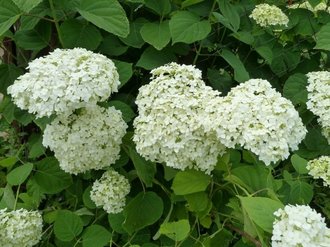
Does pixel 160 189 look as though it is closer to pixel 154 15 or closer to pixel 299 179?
pixel 299 179

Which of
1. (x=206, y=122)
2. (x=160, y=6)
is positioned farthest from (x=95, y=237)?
(x=160, y=6)

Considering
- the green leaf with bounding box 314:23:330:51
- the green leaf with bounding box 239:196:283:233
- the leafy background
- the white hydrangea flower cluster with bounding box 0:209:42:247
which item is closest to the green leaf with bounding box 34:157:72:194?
the leafy background

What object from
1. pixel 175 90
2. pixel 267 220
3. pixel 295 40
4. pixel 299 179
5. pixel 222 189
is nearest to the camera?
pixel 267 220

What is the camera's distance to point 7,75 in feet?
6.19

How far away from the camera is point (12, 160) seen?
1.82 metres

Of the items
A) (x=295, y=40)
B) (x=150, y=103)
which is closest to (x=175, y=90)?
(x=150, y=103)

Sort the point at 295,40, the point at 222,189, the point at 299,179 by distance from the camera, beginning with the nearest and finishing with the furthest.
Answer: the point at 222,189 → the point at 299,179 → the point at 295,40

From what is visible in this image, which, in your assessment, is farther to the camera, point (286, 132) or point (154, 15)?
point (154, 15)

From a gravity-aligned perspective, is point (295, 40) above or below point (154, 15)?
below

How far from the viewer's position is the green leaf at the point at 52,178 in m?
1.72

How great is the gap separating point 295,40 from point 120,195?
1.18 meters

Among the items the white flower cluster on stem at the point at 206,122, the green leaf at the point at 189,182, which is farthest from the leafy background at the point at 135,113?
the white flower cluster on stem at the point at 206,122

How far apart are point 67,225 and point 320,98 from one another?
1.03 m

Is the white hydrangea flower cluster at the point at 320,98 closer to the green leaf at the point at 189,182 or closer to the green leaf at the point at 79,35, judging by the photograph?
the green leaf at the point at 189,182
